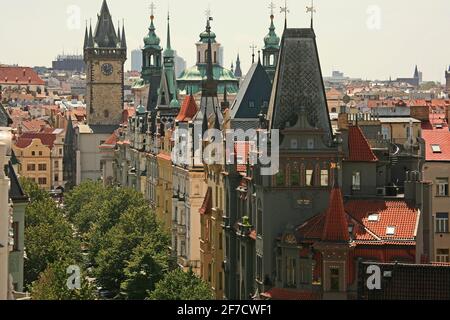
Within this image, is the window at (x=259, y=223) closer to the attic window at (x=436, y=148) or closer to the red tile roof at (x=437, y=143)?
the red tile roof at (x=437, y=143)

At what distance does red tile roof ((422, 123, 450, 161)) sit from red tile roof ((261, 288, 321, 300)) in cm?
2450

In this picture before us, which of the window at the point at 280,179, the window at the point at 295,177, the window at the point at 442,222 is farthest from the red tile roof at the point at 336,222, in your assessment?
the window at the point at 442,222

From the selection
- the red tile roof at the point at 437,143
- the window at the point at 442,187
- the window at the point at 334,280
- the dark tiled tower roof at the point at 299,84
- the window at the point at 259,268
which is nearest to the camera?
the window at the point at 334,280

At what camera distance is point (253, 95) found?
Result: 106m

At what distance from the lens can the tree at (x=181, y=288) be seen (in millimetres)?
78494

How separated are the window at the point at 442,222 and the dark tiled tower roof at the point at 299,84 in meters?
18.3

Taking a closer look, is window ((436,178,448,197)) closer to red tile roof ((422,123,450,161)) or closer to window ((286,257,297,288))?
red tile roof ((422,123,450,161))

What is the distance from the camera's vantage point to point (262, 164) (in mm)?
75438

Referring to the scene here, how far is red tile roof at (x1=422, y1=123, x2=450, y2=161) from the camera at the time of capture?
9344cm

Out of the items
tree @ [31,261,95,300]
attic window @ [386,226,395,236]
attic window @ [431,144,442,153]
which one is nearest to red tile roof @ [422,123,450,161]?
attic window @ [431,144,442,153]

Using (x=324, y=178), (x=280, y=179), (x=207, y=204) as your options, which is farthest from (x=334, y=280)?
(x=207, y=204)
